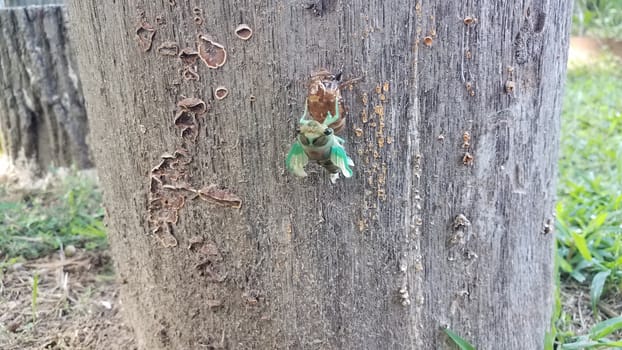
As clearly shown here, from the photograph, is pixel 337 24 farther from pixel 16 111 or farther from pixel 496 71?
pixel 16 111

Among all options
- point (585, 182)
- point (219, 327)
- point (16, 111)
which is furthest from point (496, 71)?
point (16, 111)

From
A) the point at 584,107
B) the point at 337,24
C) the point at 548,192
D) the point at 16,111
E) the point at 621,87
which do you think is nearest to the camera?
the point at 337,24

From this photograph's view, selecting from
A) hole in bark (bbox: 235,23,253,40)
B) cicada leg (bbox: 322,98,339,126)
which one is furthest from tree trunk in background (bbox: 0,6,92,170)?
cicada leg (bbox: 322,98,339,126)

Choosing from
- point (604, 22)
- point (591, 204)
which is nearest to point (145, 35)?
point (591, 204)

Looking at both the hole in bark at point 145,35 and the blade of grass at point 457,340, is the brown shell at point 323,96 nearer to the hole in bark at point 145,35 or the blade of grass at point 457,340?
the hole in bark at point 145,35

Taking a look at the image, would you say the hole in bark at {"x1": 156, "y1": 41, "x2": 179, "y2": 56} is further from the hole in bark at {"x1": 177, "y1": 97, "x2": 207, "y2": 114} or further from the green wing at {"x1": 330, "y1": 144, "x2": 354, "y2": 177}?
A: the green wing at {"x1": 330, "y1": 144, "x2": 354, "y2": 177}

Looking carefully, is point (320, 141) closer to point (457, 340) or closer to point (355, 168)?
point (355, 168)

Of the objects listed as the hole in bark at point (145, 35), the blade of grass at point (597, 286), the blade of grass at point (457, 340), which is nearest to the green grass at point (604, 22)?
the blade of grass at point (597, 286)
